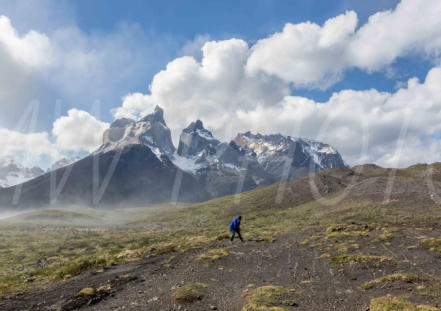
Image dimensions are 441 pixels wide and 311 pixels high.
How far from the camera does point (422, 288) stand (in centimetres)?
1422

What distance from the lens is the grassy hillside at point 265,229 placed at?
1243 inches

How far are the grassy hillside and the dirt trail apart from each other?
5.69 feet

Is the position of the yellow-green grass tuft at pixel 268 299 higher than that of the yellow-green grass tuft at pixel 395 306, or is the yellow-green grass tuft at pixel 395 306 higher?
the yellow-green grass tuft at pixel 395 306

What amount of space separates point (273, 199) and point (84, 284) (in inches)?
6400

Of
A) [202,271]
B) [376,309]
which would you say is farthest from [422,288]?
[202,271]

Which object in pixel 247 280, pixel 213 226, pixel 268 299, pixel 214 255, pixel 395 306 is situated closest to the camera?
pixel 395 306

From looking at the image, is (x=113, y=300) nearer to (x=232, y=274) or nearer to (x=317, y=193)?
(x=232, y=274)

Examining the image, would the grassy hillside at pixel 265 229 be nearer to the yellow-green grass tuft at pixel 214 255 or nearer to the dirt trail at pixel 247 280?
the dirt trail at pixel 247 280

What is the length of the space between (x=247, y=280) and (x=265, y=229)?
157 feet

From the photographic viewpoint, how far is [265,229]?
65.1 meters

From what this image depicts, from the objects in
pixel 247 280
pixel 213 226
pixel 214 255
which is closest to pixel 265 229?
pixel 214 255

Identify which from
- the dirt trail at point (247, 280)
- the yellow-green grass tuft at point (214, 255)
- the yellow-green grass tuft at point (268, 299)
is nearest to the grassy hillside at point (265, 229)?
the dirt trail at point (247, 280)

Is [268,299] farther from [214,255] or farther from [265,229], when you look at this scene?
[265,229]

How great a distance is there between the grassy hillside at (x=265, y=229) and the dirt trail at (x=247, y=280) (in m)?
1.74
